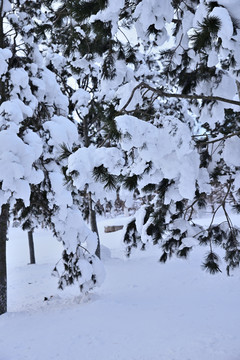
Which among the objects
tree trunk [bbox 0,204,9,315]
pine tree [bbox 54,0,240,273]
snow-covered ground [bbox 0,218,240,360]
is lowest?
snow-covered ground [bbox 0,218,240,360]

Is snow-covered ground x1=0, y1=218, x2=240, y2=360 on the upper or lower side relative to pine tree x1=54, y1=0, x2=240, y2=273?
lower

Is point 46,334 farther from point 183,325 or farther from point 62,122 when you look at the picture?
point 62,122

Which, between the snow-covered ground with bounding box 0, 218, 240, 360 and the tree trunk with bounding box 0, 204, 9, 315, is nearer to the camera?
the snow-covered ground with bounding box 0, 218, 240, 360

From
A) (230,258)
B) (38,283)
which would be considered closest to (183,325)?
(230,258)

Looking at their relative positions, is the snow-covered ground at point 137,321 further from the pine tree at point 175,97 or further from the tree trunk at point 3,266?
the pine tree at point 175,97

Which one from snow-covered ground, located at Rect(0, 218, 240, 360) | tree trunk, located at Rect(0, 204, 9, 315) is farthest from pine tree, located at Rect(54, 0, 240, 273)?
tree trunk, located at Rect(0, 204, 9, 315)

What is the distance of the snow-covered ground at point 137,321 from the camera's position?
4828 millimetres

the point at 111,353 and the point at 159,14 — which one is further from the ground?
the point at 159,14

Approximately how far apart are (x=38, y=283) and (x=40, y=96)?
23.0 feet

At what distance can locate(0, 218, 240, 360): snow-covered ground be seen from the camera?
4828 mm

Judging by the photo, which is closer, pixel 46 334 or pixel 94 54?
pixel 94 54

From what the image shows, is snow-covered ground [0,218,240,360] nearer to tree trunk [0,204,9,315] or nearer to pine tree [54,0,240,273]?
tree trunk [0,204,9,315]

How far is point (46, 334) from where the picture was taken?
5609mm

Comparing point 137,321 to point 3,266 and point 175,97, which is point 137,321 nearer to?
point 3,266
